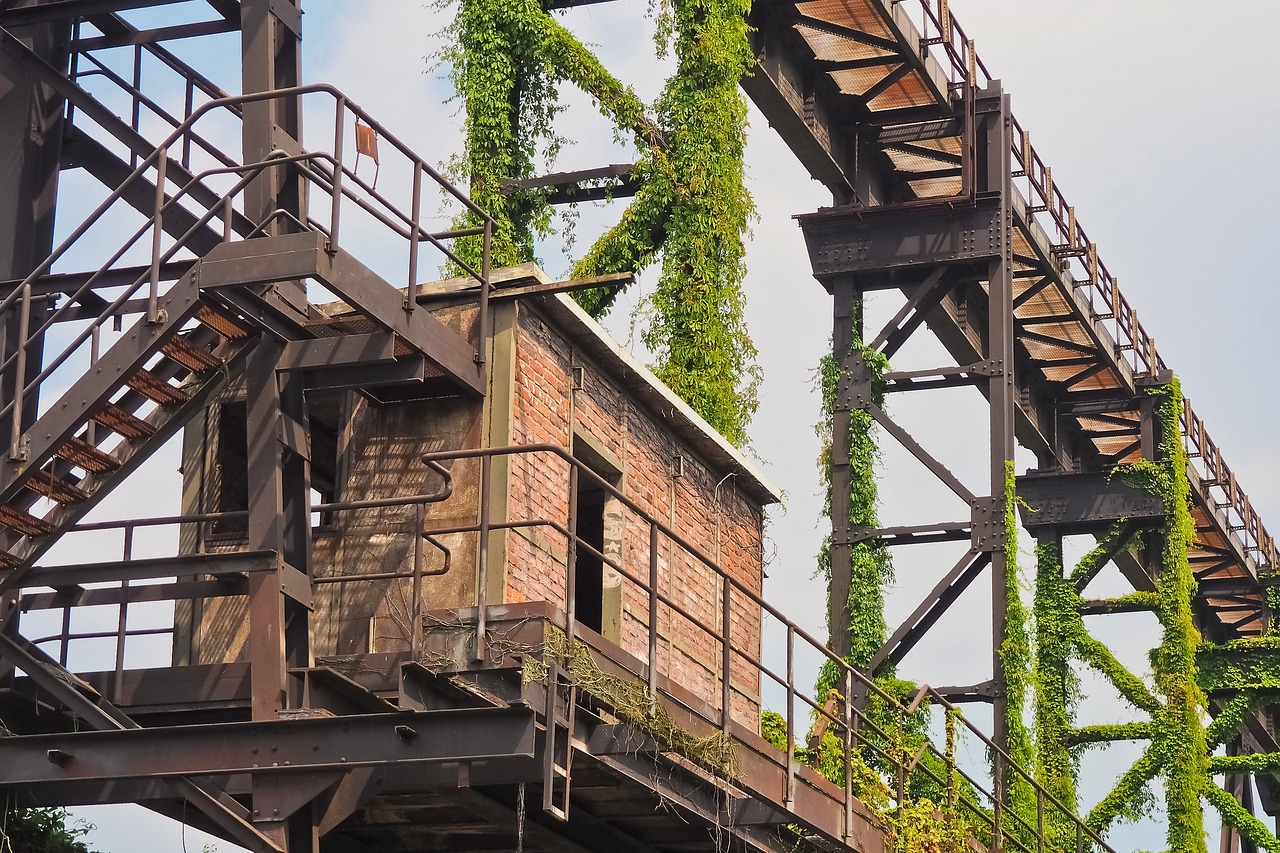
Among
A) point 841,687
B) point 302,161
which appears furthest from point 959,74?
point 302,161

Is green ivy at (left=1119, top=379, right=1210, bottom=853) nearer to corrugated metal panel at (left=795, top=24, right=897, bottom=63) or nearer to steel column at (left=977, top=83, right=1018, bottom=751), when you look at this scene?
steel column at (left=977, top=83, right=1018, bottom=751)

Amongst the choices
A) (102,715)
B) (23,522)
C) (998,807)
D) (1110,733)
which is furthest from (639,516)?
(1110,733)

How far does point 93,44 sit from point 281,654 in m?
6.01

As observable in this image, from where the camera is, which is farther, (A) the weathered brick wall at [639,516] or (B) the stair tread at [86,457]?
(A) the weathered brick wall at [639,516]

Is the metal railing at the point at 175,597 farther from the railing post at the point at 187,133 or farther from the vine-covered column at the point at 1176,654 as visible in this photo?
the vine-covered column at the point at 1176,654

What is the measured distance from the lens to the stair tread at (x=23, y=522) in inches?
518

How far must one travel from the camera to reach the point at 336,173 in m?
12.6

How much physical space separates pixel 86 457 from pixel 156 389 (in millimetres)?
640

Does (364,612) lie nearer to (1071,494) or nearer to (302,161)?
(302,161)

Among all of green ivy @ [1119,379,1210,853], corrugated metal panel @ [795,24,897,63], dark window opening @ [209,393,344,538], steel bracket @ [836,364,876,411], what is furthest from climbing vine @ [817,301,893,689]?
dark window opening @ [209,393,344,538]

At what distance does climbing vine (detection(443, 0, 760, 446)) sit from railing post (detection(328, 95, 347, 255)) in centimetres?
823

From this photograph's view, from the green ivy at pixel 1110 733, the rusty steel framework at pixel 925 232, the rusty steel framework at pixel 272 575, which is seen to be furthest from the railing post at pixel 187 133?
the green ivy at pixel 1110 733

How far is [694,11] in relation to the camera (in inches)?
869

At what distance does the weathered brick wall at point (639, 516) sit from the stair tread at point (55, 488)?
9.36ft
